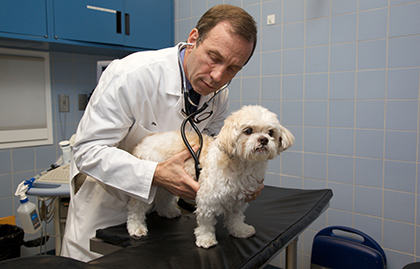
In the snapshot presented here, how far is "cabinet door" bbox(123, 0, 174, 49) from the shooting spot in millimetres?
2887

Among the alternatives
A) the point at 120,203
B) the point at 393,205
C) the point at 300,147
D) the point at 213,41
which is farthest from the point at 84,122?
the point at 393,205

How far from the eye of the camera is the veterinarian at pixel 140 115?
1077 mm

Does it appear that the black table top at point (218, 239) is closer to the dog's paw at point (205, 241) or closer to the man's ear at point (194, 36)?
the dog's paw at point (205, 241)

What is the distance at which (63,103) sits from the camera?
2.91 m

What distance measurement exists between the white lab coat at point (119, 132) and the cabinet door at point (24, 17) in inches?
57.7

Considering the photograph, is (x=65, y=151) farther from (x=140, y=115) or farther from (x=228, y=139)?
(x=228, y=139)

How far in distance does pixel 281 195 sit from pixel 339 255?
2.53 feet

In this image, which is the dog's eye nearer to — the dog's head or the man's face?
the dog's head

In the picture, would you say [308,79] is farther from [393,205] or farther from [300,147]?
[393,205]

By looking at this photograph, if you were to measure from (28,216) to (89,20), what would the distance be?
64.1 inches

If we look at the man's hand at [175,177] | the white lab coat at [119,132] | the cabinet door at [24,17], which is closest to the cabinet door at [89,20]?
the cabinet door at [24,17]

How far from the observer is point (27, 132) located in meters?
2.69

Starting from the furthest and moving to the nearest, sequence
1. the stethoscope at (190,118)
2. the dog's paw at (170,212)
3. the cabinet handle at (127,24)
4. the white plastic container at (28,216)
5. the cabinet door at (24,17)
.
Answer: the cabinet handle at (127,24) → the cabinet door at (24,17) → the white plastic container at (28,216) → the dog's paw at (170,212) → the stethoscope at (190,118)

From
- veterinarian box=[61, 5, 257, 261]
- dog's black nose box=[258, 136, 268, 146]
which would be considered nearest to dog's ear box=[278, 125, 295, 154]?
dog's black nose box=[258, 136, 268, 146]
